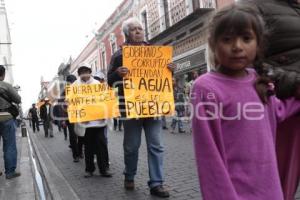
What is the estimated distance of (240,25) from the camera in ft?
7.61

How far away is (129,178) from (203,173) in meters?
3.44

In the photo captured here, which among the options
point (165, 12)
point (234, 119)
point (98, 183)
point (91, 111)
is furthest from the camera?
point (165, 12)

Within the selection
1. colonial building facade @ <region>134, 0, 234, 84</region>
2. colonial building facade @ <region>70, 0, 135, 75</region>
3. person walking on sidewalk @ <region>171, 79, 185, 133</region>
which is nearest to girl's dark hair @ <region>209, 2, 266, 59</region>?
person walking on sidewalk @ <region>171, 79, 185, 133</region>

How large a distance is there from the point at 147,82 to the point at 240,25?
3264 mm

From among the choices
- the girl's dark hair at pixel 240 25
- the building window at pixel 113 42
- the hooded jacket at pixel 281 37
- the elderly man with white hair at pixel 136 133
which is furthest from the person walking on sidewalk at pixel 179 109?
the building window at pixel 113 42

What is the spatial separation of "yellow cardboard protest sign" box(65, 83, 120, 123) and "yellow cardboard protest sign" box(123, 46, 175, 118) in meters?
1.66

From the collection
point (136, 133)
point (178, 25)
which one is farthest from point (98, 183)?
point (178, 25)

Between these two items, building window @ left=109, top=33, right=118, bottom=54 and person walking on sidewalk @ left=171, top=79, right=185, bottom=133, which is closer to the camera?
person walking on sidewalk @ left=171, top=79, right=185, bottom=133

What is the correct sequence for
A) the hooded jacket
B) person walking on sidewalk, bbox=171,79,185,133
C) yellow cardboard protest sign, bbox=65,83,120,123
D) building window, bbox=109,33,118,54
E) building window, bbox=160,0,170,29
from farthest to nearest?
building window, bbox=109,33,118,54 → building window, bbox=160,0,170,29 → person walking on sidewalk, bbox=171,79,185,133 → yellow cardboard protest sign, bbox=65,83,120,123 → the hooded jacket

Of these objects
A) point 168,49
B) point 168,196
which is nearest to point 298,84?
point 168,196

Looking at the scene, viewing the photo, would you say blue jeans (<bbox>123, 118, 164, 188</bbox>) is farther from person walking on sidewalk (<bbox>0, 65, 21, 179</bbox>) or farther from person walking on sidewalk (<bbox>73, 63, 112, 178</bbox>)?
person walking on sidewalk (<bbox>0, 65, 21, 179</bbox>)

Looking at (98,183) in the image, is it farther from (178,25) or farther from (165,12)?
(165,12)

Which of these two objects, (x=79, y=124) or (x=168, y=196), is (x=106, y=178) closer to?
(x=79, y=124)

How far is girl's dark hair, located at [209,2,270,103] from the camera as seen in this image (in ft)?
7.61
